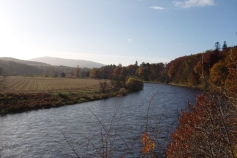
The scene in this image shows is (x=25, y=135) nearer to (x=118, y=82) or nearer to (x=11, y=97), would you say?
(x=11, y=97)

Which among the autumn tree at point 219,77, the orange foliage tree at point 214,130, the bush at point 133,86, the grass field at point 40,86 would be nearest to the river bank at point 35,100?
the grass field at point 40,86

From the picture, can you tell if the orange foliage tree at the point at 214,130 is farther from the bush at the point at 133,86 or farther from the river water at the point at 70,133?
the bush at the point at 133,86

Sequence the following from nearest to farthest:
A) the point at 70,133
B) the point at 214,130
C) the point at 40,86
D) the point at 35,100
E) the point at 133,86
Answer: the point at 214,130 → the point at 70,133 → the point at 35,100 → the point at 40,86 → the point at 133,86

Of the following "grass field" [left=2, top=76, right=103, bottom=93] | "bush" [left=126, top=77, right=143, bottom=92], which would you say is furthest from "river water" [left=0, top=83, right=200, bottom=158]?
"bush" [left=126, top=77, right=143, bottom=92]

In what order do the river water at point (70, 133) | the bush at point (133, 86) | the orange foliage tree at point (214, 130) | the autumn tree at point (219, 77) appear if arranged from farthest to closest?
1. the bush at point (133, 86)
2. the river water at point (70, 133)
3. the autumn tree at point (219, 77)
4. the orange foliage tree at point (214, 130)

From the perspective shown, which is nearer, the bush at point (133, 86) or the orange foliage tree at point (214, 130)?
the orange foliage tree at point (214, 130)

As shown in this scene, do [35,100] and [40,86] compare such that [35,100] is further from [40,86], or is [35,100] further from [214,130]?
[214,130]

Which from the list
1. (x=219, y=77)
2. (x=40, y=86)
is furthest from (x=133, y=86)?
(x=219, y=77)

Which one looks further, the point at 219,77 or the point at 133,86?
the point at 133,86

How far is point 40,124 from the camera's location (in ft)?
100

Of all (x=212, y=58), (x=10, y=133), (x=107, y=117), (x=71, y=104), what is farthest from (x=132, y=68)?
(x=10, y=133)

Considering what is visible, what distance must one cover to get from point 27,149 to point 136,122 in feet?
45.9

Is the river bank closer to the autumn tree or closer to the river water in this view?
the river water

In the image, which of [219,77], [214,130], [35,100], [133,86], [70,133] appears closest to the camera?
[214,130]
